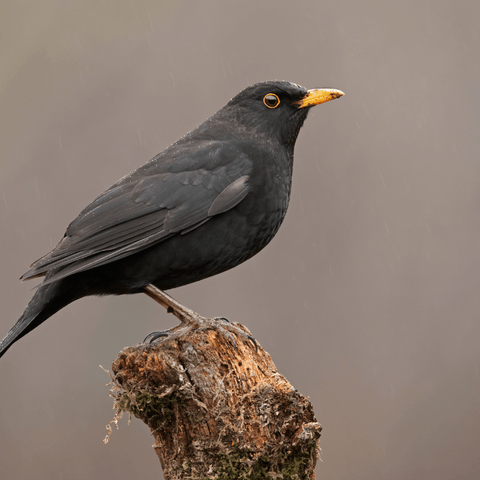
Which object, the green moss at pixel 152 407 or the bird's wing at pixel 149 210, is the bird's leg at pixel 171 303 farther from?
the green moss at pixel 152 407

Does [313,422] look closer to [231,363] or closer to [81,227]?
[231,363]

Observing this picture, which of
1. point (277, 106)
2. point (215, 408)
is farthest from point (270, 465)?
point (277, 106)

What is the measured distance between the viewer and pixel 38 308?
11.8 feet

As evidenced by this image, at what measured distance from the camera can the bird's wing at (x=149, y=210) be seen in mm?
3414

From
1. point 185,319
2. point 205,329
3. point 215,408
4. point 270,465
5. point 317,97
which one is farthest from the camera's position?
point 317,97

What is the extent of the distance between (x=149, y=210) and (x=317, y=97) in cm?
154

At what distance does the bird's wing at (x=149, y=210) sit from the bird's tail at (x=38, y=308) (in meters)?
0.12

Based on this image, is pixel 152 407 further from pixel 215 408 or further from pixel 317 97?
pixel 317 97

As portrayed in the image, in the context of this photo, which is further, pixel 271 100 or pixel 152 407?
pixel 271 100

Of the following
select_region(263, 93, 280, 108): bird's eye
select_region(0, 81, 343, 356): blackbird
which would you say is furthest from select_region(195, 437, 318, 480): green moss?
select_region(263, 93, 280, 108): bird's eye

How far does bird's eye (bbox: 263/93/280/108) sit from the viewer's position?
404 centimetres

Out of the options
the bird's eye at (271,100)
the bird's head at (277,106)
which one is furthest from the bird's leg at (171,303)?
the bird's eye at (271,100)

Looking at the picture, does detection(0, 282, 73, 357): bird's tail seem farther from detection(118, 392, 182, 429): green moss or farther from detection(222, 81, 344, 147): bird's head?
detection(222, 81, 344, 147): bird's head

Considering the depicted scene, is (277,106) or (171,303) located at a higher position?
(277,106)
